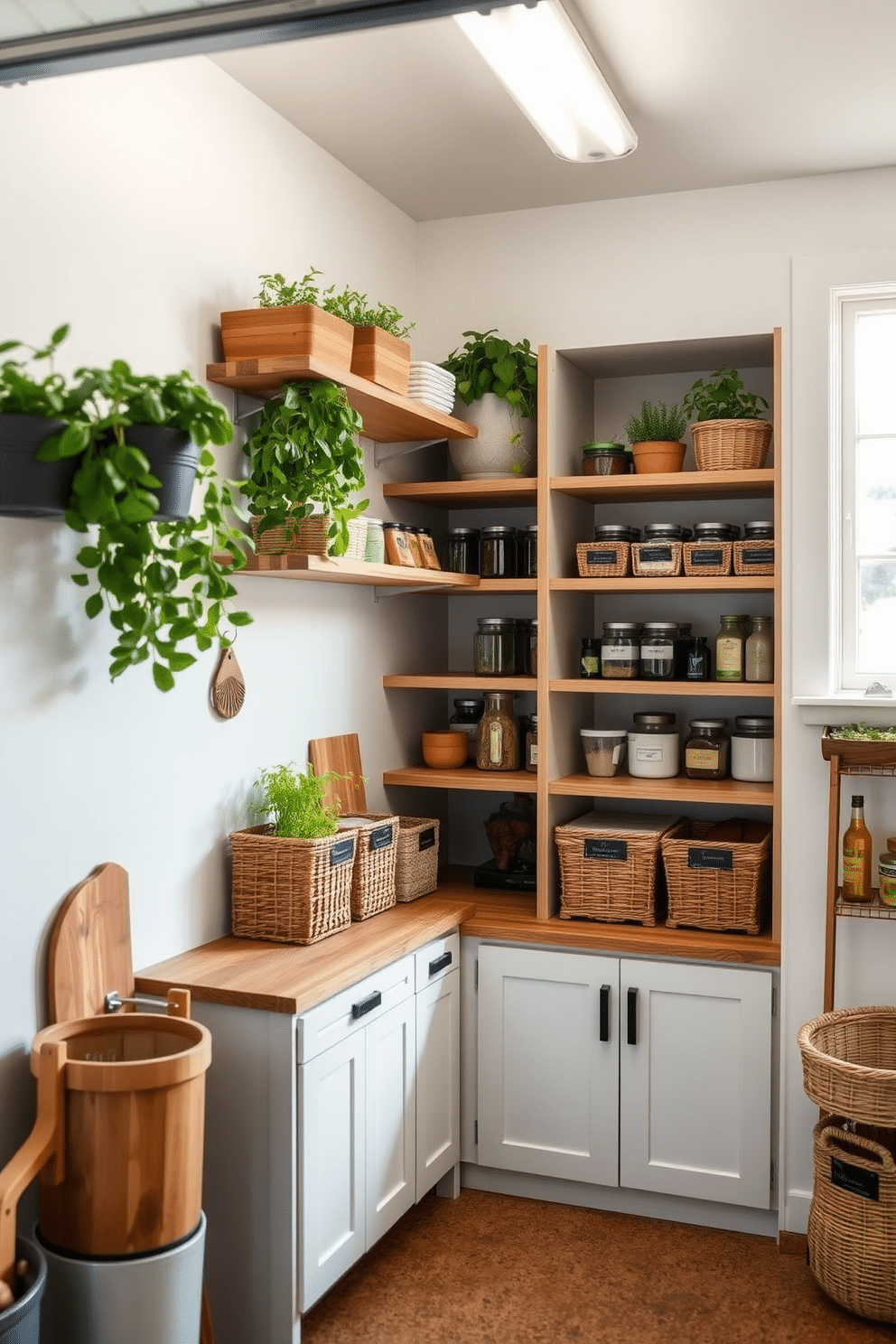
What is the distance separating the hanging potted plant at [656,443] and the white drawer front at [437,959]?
1.48 m

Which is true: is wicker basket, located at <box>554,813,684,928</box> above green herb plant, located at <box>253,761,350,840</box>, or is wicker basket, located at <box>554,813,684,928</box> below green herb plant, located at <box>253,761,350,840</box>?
below

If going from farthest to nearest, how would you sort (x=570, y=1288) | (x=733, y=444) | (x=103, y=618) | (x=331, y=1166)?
(x=733, y=444) → (x=570, y=1288) → (x=331, y=1166) → (x=103, y=618)

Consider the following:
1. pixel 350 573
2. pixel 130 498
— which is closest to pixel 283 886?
pixel 350 573

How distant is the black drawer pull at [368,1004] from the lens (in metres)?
2.69

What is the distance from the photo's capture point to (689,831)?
3549mm

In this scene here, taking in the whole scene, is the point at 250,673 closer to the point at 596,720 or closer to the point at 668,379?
the point at 596,720

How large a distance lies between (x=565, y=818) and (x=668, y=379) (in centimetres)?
146

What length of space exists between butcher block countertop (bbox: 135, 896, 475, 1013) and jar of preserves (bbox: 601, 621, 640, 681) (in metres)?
0.94

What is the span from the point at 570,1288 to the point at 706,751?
1.46m

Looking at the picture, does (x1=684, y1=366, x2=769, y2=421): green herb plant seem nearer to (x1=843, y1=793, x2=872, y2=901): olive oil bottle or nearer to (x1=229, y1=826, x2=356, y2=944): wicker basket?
(x1=843, y1=793, x2=872, y2=901): olive oil bottle

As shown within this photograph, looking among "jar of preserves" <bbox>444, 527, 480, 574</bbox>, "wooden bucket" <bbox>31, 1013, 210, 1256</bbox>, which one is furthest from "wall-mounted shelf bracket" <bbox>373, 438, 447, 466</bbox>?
"wooden bucket" <bbox>31, 1013, 210, 1256</bbox>

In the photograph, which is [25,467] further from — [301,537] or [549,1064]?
[549,1064]

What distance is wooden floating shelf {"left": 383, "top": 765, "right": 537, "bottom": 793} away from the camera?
354 centimetres

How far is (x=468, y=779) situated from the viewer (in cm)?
360
